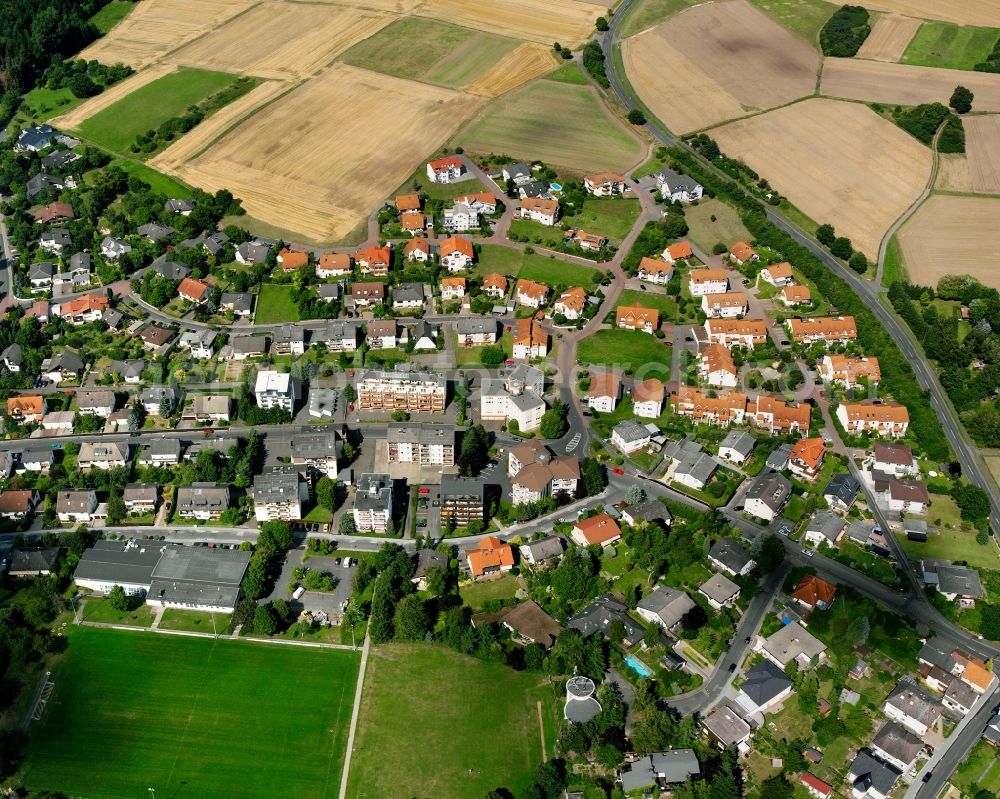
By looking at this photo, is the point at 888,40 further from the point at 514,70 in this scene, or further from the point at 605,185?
the point at 605,185

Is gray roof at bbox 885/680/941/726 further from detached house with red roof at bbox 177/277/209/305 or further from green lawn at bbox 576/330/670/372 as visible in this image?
detached house with red roof at bbox 177/277/209/305

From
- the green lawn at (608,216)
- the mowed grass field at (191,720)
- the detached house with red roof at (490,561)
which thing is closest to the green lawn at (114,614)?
the mowed grass field at (191,720)

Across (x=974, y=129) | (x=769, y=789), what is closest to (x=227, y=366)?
(x=769, y=789)

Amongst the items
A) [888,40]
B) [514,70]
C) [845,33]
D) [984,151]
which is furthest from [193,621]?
[888,40]

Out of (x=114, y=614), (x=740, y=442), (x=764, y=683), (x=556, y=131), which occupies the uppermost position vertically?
(x=556, y=131)

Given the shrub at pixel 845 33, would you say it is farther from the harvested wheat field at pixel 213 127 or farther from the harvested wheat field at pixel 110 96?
the harvested wheat field at pixel 110 96

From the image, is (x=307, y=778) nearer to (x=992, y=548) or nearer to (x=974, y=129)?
(x=992, y=548)

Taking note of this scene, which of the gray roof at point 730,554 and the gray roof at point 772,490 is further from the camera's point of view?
the gray roof at point 772,490
